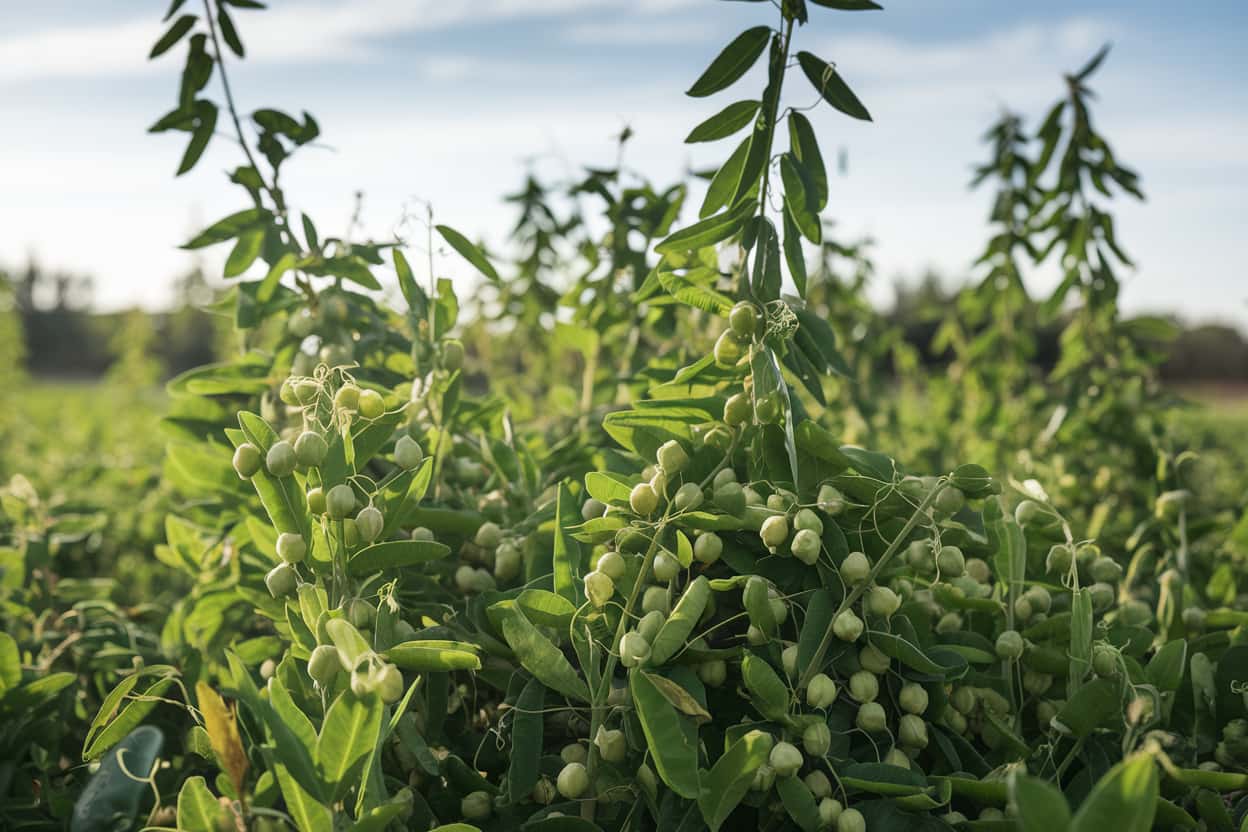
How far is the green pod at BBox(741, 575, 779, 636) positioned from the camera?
38.7 inches

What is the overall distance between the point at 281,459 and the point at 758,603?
51 centimetres

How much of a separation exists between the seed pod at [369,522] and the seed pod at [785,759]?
460 mm

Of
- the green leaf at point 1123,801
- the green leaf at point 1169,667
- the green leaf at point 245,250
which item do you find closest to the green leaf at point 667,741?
the green leaf at point 1123,801

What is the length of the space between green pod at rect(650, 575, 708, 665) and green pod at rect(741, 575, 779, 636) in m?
0.05

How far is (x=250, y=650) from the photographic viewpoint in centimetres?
133

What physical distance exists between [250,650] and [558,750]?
499mm

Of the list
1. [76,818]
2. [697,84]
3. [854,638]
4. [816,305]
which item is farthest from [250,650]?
[816,305]

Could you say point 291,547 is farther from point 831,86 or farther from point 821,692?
point 831,86

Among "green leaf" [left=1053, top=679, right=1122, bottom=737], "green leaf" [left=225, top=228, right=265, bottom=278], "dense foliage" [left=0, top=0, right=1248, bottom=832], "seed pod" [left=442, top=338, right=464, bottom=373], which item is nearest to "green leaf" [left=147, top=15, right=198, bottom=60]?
"dense foliage" [left=0, top=0, right=1248, bottom=832]

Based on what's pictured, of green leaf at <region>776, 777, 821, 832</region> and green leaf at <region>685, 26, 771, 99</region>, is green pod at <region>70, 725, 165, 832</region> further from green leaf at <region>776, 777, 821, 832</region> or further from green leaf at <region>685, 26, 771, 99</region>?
green leaf at <region>685, 26, 771, 99</region>

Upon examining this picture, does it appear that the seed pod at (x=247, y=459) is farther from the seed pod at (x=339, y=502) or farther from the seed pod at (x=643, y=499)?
the seed pod at (x=643, y=499)

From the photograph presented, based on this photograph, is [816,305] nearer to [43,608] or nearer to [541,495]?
[541,495]

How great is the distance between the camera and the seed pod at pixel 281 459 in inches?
38.8

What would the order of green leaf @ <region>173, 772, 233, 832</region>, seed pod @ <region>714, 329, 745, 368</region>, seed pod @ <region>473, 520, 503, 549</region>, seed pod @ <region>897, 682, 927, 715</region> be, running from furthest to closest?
1. seed pod @ <region>473, 520, 503, 549</region>
2. seed pod @ <region>714, 329, 745, 368</region>
3. seed pod @ <region>897, 682, 927, 715</region>
4. green leaf @ <region>173, 772, 233, 832</region>
